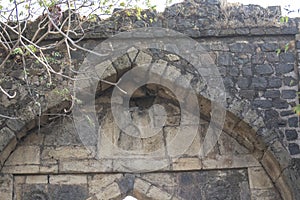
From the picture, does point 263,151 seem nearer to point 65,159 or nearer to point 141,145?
point 141,145

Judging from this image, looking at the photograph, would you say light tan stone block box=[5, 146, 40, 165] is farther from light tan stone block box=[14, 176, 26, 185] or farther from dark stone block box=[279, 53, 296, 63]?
dark stone block box=[279, 53, 296, 63]

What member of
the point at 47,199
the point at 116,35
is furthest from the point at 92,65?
the point at 47,199

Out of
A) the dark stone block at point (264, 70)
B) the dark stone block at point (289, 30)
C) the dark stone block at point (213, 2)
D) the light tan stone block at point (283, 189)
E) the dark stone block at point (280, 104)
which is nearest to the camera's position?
the light tan stone block at point (283, 189)

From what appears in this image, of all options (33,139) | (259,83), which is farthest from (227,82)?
(33,139)

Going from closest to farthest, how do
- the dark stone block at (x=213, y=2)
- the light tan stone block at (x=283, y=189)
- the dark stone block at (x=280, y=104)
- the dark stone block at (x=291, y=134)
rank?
1. the light tan stone block at (x=283, y=189)
2. the dark stone block at (x=291, y=134)
3. the dark stone block at (x=280, y=104)
4. the dark stone block at (x=213, y=2)

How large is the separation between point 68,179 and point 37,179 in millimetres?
282

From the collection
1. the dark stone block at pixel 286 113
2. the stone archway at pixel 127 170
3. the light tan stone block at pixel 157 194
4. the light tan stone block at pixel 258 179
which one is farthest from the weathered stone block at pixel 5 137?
the dark stone block at pixel 286 113

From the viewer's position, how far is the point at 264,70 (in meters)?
5.49

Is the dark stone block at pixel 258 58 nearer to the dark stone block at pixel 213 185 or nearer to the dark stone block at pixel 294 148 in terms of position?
the dark stone block at pixel 294 148

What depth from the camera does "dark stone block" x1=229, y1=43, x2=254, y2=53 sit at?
555 cm

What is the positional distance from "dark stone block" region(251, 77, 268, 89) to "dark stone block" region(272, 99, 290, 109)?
167mm

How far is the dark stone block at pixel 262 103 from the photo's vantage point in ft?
17.6

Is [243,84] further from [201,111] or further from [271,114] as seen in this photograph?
[201,111]

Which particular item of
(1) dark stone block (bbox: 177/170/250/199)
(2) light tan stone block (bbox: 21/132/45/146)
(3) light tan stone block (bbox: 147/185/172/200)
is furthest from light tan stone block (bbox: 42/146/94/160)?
(1) dark stone block (bbox: 177/170/250/199)
